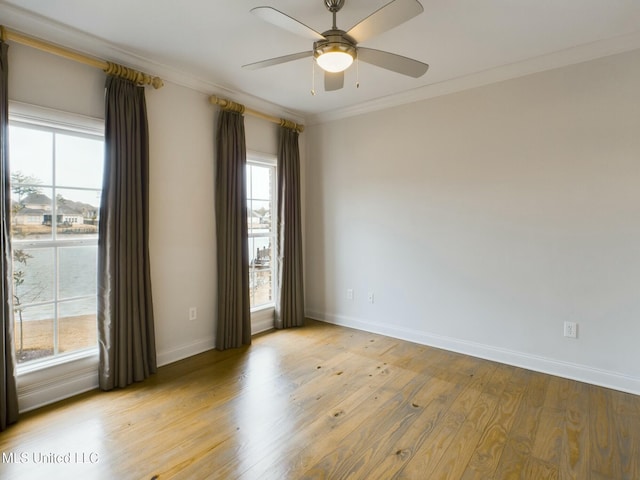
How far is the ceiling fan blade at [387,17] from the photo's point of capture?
1.60 meters

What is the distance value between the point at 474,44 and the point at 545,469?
2828 millimetres

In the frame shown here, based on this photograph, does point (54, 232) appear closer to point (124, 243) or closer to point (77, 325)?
point (124, 243)

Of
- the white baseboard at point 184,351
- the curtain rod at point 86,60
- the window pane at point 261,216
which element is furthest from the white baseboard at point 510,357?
the curtain rod at point 86,60

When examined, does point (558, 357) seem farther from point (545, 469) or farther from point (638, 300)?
point (545, 469)

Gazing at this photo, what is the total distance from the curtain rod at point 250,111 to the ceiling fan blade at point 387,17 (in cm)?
184

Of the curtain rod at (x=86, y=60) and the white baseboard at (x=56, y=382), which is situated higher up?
the curtain rod at (x=86, y=60)

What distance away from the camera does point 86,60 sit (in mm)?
2494

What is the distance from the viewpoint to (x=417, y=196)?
3.64 m

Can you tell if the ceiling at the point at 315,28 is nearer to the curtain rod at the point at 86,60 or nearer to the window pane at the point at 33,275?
the curtain rod at the point at 86,60

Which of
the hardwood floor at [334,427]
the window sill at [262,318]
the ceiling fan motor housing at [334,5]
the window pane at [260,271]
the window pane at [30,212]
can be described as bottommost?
the hardwood floor at [334,427]

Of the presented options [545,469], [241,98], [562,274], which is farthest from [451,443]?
[241,98]

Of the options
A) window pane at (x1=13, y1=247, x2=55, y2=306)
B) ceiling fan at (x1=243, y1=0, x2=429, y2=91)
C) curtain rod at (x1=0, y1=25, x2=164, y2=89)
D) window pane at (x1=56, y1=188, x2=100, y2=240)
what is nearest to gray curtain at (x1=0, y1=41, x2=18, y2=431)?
curtain rod at (x1=0, y1=25, x2=164, y2=89)

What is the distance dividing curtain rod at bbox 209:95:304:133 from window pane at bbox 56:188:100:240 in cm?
138

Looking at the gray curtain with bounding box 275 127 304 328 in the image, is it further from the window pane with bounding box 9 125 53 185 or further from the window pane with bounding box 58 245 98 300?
the window pane with bounding box 9 125 53 185
